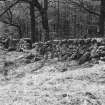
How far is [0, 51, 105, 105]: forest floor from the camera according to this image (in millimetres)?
3977

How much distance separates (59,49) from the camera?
27.7 feet

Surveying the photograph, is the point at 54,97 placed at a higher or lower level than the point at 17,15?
lower

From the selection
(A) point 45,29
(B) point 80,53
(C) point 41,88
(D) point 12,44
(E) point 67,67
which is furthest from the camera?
(D) point 12,44

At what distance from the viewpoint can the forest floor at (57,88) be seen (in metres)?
3.98

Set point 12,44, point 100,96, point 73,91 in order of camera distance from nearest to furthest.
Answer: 1. point 100,96
2. point 73,91
3. point 12,44

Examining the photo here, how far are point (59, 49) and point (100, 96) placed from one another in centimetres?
459

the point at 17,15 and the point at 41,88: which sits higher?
the point at 17,15

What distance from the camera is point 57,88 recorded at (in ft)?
15.4

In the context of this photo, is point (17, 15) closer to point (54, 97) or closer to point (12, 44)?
point (12, 44)

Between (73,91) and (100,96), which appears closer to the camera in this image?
(100,96)

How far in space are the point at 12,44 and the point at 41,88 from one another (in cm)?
959

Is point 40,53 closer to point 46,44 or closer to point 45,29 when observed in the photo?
point 46,44

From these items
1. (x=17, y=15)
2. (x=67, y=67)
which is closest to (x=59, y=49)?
(x=67, y=67)

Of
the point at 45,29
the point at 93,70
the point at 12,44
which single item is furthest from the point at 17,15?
the point at 93,70
